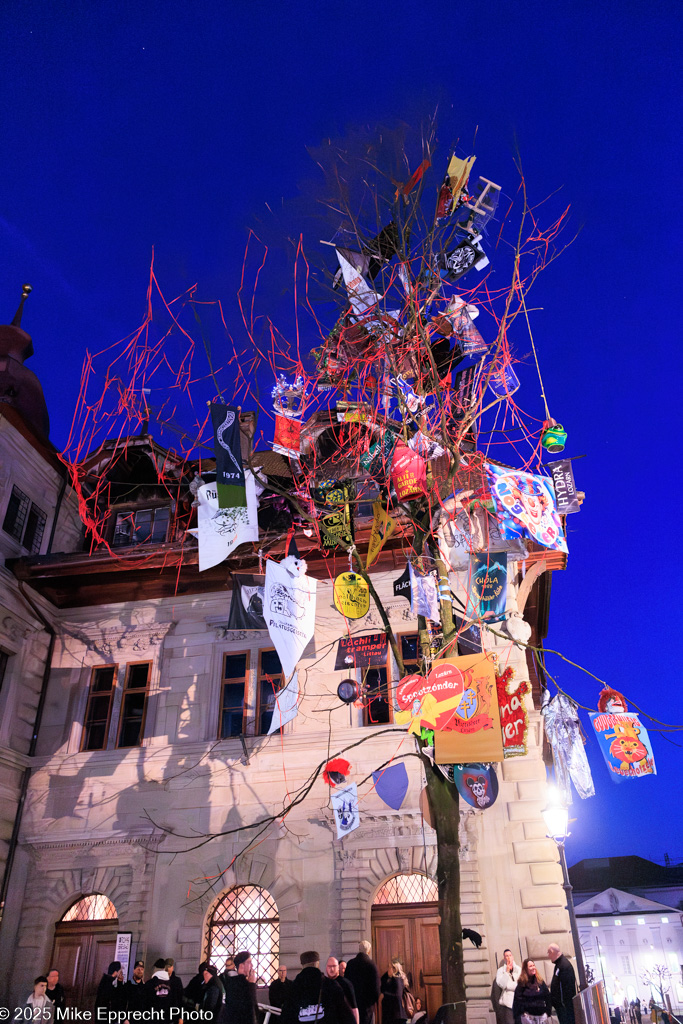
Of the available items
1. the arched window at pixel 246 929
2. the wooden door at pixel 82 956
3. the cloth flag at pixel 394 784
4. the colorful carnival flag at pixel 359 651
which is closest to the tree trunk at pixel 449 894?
the cloth flag at pixel 394 784

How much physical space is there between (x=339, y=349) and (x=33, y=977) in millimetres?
12996

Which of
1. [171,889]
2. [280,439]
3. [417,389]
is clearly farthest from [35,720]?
[417,389]

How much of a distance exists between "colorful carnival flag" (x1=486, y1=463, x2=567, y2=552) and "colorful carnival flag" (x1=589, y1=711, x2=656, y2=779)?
2661mm

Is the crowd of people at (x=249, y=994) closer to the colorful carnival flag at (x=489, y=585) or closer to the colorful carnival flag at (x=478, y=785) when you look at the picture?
the colorful carnival flag at (x=478, y=785)

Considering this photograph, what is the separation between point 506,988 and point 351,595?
6368 mm

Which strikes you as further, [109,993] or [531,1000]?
[109,993]

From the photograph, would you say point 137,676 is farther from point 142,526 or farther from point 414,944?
point 414,944

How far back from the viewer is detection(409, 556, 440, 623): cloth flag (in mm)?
10828

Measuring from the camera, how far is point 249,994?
1024 centimetres

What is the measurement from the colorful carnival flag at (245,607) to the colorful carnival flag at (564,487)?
5651mm

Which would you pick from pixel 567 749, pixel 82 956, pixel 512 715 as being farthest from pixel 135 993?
pixel 567 749

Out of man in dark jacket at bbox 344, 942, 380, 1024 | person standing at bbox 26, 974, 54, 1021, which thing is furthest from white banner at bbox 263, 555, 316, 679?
person standing at bbox 26, 974, 54, 1021

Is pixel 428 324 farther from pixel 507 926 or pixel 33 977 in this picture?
pixel 33 977

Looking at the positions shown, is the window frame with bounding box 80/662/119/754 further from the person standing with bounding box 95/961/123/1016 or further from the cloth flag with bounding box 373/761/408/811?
the cloth flag with bounding box 373/761/408/811
